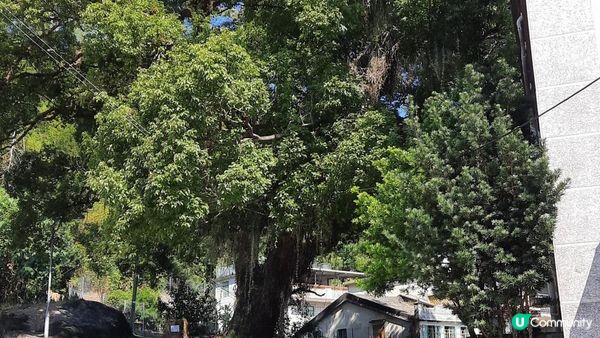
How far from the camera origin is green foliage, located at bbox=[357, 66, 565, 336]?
8.98 meters

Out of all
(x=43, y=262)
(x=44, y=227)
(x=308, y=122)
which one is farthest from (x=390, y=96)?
(x=43, y=262)

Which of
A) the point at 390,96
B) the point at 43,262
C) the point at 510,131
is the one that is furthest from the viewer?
the point at 43,262

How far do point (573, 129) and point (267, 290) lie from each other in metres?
10.5

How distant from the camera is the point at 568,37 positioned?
9.86 metres

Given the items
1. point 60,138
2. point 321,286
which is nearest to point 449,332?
point 321,286

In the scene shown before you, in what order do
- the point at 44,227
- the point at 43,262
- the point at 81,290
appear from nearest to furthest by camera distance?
the point at 44,227, the point at 43,262, the point at 81,290

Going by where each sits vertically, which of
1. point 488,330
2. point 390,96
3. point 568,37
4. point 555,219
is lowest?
point 488,330

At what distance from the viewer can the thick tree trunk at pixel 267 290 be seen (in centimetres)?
1727

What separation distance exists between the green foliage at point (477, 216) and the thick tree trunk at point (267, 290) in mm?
7285

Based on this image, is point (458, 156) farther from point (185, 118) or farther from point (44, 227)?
point (44, 227)

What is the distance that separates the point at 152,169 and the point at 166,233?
1372mm

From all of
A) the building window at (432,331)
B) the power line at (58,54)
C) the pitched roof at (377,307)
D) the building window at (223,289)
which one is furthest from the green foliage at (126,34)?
the building window at (223,289)

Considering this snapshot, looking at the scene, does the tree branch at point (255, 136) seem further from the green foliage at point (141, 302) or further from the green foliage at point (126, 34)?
the green foliage at point (141, 302)

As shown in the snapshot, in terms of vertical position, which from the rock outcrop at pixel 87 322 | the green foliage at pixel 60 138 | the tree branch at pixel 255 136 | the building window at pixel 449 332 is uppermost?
the green foliage at pixel 60 138
